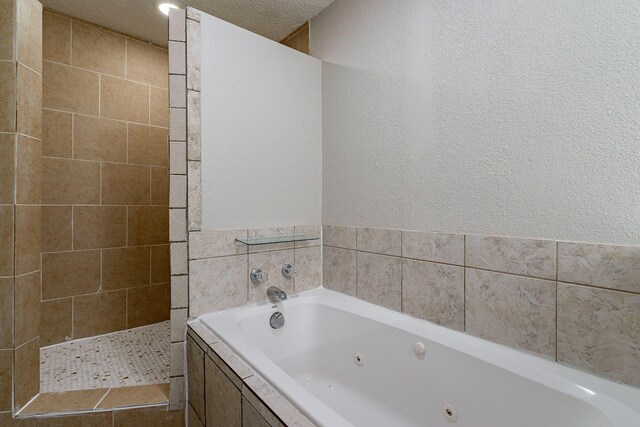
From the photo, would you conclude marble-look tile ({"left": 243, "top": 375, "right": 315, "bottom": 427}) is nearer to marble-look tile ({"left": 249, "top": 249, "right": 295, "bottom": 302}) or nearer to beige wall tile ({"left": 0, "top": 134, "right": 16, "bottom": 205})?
marble-look tile ({"left": 249, "top": 249, "right": 295, "bottom": 302})

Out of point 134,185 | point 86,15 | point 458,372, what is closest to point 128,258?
point 134,185

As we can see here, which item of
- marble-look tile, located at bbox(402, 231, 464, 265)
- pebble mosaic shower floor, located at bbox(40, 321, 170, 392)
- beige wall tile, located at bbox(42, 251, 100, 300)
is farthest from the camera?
beige wall tile, located at bbox(42, 251, 100, 300)

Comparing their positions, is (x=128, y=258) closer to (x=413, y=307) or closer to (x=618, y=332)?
(x=413, y=307)

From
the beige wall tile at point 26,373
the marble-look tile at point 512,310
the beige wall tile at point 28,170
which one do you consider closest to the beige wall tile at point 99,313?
the beige wall tile at point 26,373

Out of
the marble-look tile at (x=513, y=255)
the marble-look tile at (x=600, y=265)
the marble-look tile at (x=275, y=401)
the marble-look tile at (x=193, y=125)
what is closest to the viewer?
the marble-look tile at (x=275, y=401)

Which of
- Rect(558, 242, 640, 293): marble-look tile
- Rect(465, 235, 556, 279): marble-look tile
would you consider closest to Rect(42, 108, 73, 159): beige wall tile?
Rect(465, 235, 556, 279): marble-look tile

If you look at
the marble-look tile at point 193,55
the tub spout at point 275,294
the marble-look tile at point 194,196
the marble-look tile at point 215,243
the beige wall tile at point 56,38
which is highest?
the beige wall tile at point 56,38

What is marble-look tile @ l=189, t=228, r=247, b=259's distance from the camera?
1.49 meters

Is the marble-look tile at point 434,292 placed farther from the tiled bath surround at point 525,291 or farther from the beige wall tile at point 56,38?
the beige wall tile at point 56,38

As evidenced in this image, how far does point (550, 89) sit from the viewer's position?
1.03 meters

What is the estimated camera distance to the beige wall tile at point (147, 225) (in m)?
Result: 2.24

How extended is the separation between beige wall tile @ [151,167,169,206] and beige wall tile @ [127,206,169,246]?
53mm

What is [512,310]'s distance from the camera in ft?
3.68

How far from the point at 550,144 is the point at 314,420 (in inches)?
43.5
